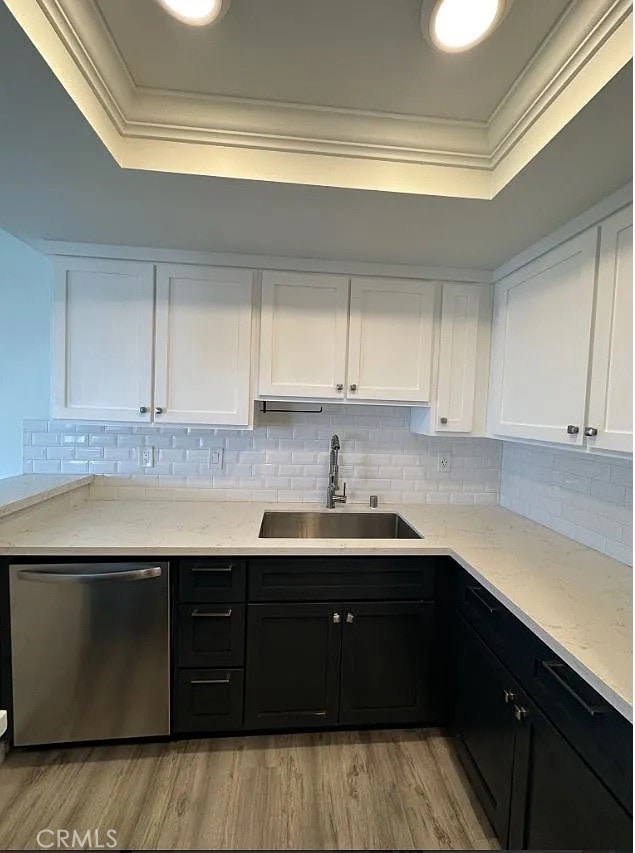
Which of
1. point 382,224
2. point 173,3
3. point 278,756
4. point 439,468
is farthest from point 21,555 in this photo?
point 439,468

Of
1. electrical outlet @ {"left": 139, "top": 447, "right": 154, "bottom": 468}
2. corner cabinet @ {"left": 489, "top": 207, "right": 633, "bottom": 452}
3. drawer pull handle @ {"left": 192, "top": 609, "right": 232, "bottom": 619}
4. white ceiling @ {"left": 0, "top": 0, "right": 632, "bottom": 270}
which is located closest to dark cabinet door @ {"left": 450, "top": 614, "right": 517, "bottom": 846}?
corner cabinet @ {"left": 489, "top": 207, "right": 633, "bottom": 452}

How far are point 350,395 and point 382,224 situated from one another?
82 cm

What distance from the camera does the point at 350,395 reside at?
2182 mm

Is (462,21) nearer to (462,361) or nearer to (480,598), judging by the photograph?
(462,361)

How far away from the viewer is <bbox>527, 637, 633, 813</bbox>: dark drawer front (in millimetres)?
905

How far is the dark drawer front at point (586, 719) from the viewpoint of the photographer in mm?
905

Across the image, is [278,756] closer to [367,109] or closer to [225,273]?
[225,273]

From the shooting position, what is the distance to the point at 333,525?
2383 millimetres

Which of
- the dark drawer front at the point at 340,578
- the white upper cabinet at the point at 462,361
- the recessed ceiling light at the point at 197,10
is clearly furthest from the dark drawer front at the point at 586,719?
the recessed ceiling light at the point at 197,10

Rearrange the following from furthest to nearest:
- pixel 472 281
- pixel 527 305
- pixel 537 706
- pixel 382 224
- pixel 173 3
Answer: pixel 472 281 < pixel 527 305 < pixel 382 224 < pixel 537 706 < pixel 173 3

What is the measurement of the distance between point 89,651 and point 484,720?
1.56 m

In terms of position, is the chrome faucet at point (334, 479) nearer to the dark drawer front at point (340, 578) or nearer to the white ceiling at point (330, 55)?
the dark drawer front at point (340, 578)

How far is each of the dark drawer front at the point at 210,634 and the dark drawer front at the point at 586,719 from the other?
A: 1.12 m

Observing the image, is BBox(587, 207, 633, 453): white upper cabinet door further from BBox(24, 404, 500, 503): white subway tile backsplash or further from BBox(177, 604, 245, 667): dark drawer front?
BBox(177, 604, 245, 667): dark drawer front
